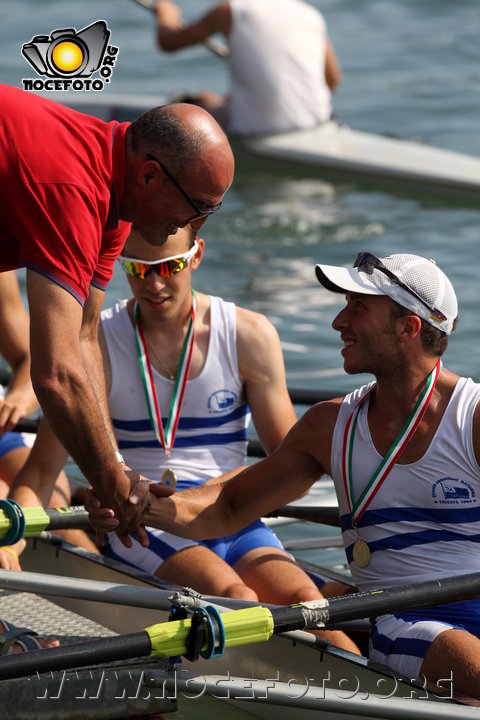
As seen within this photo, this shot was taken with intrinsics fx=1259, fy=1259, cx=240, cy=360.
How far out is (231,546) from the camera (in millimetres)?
4168

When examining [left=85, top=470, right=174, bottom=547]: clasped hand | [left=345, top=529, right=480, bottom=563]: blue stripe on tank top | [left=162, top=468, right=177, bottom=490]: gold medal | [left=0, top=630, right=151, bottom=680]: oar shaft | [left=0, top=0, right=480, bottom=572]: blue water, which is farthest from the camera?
[left=0, top=0, right=480, bottom=572]: blue water

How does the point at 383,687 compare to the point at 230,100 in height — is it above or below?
above

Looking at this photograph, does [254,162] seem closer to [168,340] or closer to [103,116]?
[103,116]

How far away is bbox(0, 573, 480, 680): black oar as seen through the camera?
3.01m

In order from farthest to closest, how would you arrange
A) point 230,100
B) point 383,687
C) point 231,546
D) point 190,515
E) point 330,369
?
point 230,100 → point 330,369 → point 231,546 → point 190,515 → point 383,687


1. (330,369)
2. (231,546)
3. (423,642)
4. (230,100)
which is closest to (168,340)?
(231,546)

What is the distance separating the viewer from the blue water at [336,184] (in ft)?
29.8

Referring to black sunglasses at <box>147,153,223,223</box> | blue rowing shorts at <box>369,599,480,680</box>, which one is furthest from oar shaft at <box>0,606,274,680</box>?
black sunglasses at <box>147,153,223,223</box>

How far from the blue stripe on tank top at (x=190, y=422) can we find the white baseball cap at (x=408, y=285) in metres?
1.04

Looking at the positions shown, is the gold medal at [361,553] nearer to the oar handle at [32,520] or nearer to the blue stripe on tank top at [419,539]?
the blue stripe on tank top at [419,539]

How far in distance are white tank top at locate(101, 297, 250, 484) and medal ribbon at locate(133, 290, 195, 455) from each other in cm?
2

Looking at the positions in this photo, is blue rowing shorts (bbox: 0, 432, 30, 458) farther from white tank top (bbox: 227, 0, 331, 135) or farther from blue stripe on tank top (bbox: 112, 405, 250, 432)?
white tank top (bbox: 227, 0, 331, 135)

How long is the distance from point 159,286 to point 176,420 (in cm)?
48

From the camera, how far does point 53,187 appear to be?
10.4 ft
